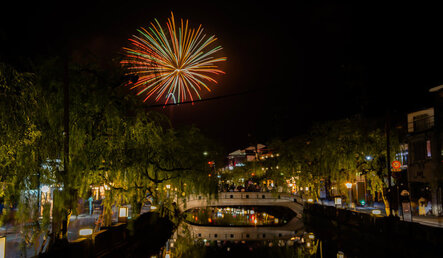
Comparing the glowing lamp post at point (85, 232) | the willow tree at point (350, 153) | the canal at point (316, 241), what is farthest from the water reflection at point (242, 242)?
the glowing lamp post at point (85, 232)

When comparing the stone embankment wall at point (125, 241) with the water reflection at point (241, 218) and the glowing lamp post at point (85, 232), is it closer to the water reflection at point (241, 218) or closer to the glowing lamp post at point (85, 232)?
the glowing lamp post at point (85, 232)

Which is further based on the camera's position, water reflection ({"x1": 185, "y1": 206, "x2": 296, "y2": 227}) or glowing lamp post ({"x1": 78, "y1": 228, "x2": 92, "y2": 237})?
water reflection ({"x1": 185, "y1": 206, "x2": 296, "y2": 227})

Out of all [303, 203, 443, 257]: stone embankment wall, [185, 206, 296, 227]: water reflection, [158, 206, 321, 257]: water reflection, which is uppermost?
[303, 203, 443, 257]: stone embankment wall

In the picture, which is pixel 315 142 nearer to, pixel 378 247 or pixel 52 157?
pixel 378 247

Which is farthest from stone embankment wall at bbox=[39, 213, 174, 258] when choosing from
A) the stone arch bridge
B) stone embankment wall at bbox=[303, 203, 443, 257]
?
the stone arch bridge

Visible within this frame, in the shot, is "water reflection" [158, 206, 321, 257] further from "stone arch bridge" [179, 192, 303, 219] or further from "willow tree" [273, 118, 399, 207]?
"willow tree" [273, 118, 399, 207]

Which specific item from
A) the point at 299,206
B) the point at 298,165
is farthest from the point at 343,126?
the point at 299,206

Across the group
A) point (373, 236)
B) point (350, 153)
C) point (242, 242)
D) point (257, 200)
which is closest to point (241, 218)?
point (257, 200)

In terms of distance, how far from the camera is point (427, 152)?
34125 millimetres

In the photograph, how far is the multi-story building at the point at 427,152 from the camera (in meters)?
32.0

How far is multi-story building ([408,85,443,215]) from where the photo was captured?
32031 millimetres

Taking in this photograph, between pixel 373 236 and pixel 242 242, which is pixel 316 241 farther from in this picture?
pixel 242 242

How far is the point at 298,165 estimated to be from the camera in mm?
40125

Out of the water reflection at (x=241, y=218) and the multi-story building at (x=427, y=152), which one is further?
the water reflection at (x=241, y=218)
